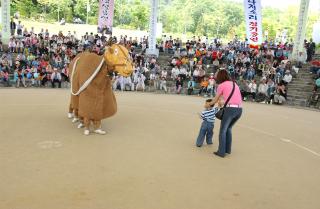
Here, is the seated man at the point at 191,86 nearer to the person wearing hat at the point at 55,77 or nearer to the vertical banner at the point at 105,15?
the person wearing hat at the point at 55,77

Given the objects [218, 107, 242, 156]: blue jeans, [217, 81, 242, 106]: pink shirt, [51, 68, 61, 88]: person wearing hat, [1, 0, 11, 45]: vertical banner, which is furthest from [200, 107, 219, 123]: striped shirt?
[1, 0, 11, 45]: vertical banner

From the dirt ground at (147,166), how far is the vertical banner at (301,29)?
1116 centimetres

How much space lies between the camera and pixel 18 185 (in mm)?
5016

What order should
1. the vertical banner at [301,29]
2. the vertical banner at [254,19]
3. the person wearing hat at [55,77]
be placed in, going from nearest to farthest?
the person wearing hat at [55,77], the vertical banner at [254,19], the vertical banner at [301,29]

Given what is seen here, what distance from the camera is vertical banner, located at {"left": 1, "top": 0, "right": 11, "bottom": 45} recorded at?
18922 mm

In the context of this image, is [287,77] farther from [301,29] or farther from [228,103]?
[228,103]

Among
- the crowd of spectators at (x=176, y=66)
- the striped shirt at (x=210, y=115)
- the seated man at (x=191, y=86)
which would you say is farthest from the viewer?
the seated man at (x=191, y=86)

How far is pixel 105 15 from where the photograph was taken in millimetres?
21797

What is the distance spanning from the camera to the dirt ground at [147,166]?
485cm

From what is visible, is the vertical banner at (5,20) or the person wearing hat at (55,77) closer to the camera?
the person wearing hat at (55,77)

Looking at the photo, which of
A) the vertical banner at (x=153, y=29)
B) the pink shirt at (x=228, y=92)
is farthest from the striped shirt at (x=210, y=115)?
the vertical banner at (x=153, y=29)

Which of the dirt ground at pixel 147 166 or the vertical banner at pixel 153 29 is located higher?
the vertical banner at pixel 153 29

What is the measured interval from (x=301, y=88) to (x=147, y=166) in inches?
549

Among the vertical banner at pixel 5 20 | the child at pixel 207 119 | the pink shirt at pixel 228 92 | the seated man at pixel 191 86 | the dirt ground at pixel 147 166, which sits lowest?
the dirt ground at pixel 147 166
